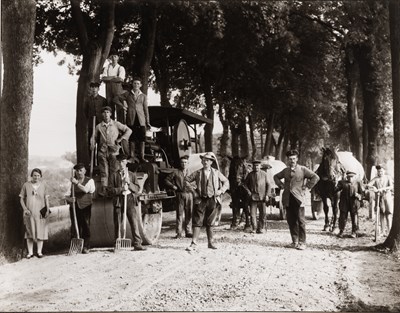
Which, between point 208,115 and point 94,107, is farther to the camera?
point 208,115

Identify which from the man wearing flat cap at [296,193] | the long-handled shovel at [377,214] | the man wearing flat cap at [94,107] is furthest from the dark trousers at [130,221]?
the long-handled shovel at [377,214]

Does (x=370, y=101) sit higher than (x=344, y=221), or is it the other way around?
(x=370, y=101)

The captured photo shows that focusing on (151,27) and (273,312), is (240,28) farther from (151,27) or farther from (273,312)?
(273,312)

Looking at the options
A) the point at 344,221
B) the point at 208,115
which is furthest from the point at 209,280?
the point at 208,115

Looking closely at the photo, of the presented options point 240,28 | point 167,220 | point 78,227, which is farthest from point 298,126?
point 78,227

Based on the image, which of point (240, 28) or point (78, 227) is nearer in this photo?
point (78, 227)

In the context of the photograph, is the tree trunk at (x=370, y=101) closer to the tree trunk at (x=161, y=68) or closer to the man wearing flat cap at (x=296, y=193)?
the man wearing flat cap at (x=296, y=193)

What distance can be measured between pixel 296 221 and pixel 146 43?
31.3 ft

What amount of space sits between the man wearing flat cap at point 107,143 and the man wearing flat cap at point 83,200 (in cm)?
36

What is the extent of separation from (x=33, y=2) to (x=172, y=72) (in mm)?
17807

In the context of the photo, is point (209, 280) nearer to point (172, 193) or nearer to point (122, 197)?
point (122, 197)

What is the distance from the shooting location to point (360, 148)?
2584cm

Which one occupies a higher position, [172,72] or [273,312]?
[172,72]

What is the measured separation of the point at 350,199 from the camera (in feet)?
47.5
